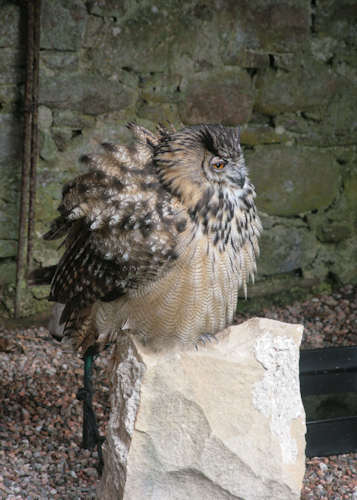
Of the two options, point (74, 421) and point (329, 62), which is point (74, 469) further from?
point (329, 62)

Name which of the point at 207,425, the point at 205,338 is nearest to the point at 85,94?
the point at 205,338

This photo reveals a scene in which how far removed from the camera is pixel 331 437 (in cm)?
274

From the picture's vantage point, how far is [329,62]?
13.2 ft

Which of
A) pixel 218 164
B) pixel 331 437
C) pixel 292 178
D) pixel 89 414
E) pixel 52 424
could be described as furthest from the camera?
pixel 292 178

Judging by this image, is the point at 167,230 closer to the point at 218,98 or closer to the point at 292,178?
the point at 218,98

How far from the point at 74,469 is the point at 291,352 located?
1.06 m

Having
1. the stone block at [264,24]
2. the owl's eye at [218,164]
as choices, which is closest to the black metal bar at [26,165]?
the stone block at [264,24]

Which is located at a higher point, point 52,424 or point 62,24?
point 62,24

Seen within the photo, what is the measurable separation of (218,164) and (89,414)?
1.25 m

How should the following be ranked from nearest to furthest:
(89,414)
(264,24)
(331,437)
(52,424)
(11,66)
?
(89,414) < (331,437) < (52,424) < (11,66) < (264,24)

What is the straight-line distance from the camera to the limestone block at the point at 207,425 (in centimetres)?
204

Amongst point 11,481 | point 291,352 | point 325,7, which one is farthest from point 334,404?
point 325,7

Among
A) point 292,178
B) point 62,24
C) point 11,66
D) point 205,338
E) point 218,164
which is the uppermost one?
point 62,24

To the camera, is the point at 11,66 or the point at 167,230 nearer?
the point at 167,230
